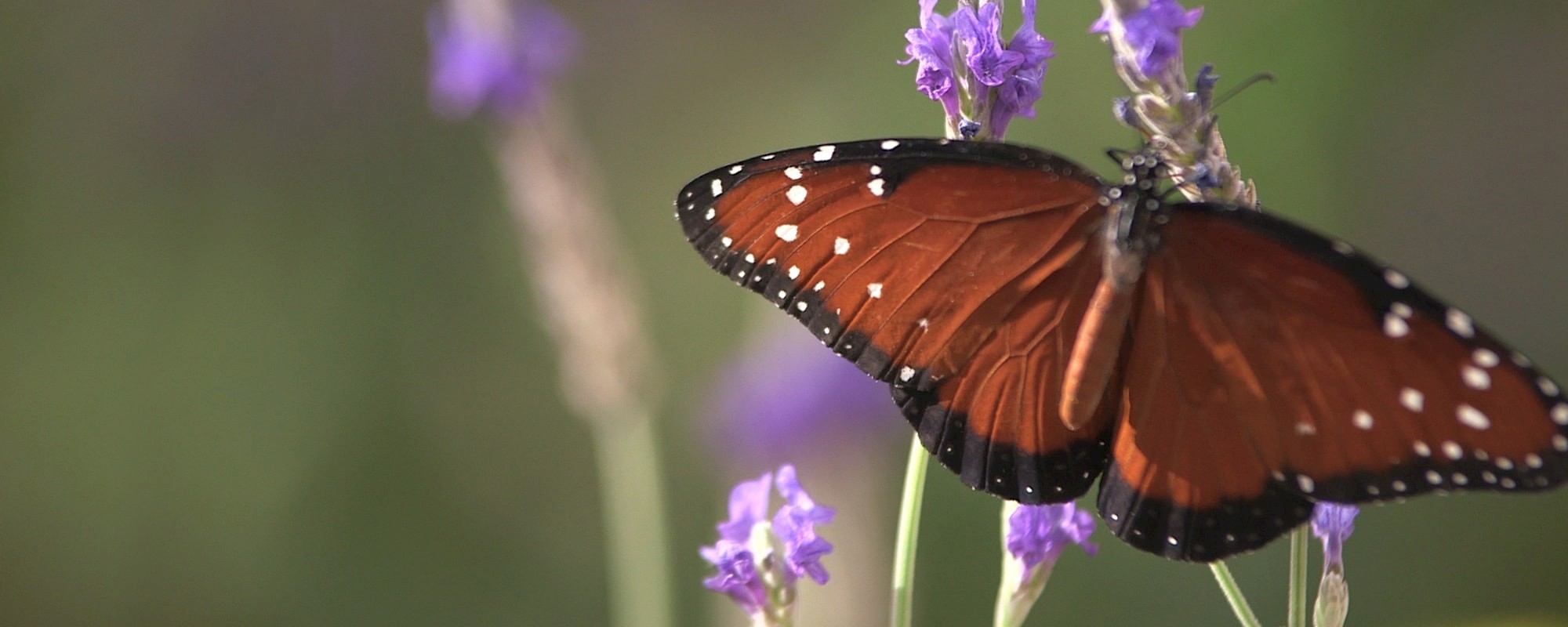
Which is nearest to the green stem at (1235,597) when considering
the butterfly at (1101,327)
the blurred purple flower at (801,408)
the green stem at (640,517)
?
the butterfly at (1101,327)

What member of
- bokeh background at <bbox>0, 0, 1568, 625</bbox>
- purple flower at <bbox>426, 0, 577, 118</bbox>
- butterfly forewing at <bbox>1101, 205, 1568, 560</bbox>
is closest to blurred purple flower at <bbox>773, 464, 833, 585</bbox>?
butterfly forewing at <bbox>1101, 205, 1568, 560</bbox>

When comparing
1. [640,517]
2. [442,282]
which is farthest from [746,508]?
[442,282]

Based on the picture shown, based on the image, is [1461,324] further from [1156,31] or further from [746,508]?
[746,508]

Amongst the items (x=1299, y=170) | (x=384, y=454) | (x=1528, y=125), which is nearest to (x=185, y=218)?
(x=384, y=454)

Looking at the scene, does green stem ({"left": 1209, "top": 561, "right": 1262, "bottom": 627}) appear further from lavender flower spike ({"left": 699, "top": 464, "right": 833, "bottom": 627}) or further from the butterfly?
lavender flower spike ({"left": 699, "top": 464, "right": 833, "bottom": 627})

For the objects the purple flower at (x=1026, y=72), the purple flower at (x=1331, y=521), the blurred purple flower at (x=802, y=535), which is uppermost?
the purple flower at (x=1026, y=72)

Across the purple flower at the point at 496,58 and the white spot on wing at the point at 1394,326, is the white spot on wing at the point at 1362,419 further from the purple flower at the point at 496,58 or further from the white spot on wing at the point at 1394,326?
the purple flower at the point at 496,58
